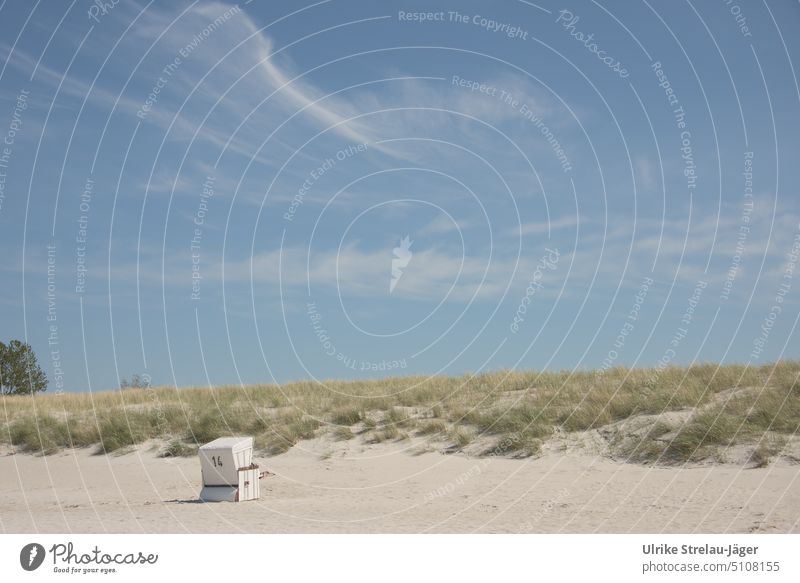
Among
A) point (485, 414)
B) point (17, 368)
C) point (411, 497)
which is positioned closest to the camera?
point (411, 497)

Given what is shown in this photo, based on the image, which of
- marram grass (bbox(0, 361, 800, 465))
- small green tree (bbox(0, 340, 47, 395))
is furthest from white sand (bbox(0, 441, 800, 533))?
small green tree (bbox(0, 340, 47, 395))

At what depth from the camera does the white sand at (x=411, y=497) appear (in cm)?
1234

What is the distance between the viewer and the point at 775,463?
15.6 meters

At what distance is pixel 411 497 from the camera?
1531cm

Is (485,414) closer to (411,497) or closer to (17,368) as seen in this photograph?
(411,497)

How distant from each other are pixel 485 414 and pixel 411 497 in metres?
6.20

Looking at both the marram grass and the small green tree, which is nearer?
the marram grass

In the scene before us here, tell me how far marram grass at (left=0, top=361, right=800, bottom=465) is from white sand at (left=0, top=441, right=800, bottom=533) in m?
0.87

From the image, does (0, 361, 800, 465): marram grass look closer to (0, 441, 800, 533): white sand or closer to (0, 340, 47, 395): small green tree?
(0, 441, 800, 533): white sand

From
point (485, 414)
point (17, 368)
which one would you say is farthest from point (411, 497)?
point (17, 368)

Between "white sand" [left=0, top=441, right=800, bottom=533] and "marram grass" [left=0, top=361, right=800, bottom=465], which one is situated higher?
"marram grass" [left=0, top=361, right=800, bottom=465]

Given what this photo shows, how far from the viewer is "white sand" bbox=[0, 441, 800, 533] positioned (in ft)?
40.5

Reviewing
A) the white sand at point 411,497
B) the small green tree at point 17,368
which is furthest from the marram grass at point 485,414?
the small green tree at point 17,368

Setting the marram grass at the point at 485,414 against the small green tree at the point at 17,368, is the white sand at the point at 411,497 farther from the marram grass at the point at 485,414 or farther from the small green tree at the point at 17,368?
the small green tree at the point at 17,368
